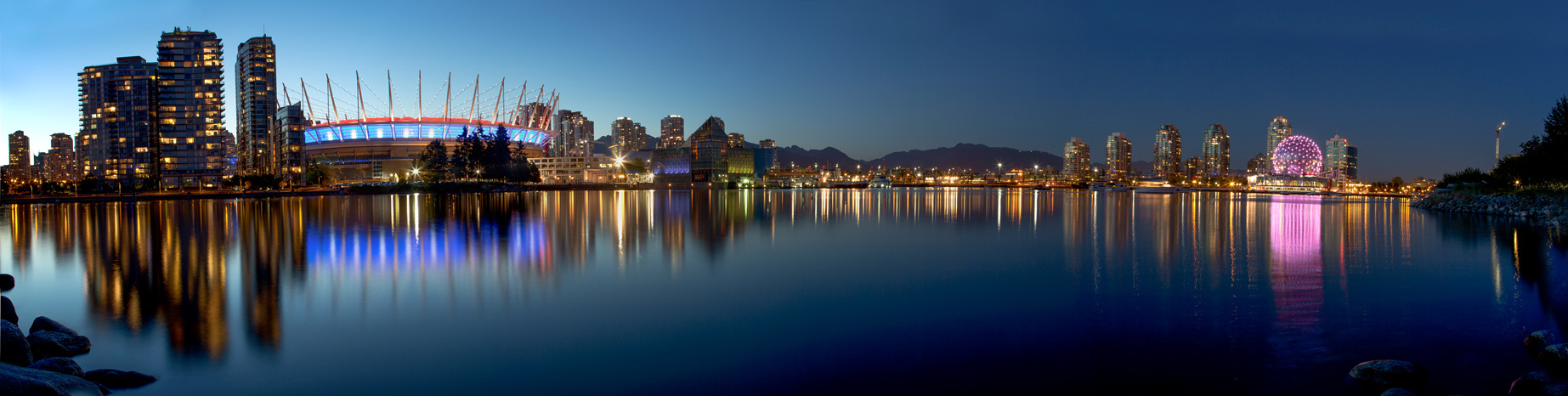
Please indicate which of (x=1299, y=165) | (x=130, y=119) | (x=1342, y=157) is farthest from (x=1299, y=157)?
(x=130, y=119)

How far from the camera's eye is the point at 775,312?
822 cm

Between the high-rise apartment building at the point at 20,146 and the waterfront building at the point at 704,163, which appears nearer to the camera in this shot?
the waterfront building at the point at 704,163

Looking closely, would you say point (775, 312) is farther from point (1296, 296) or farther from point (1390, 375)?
point (1296, 296)

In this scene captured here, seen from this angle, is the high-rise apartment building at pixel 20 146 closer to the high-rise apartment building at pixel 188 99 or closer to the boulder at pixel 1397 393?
the high-rise apartment building at pixel 188 99

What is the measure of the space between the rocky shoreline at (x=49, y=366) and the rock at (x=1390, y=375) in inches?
378

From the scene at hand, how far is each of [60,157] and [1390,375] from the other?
757ft

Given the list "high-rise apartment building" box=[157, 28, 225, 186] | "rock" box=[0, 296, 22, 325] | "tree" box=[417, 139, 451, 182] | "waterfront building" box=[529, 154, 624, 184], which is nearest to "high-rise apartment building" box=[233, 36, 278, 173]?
"high-rise apartment building" box=[157, 28, 225, 186]

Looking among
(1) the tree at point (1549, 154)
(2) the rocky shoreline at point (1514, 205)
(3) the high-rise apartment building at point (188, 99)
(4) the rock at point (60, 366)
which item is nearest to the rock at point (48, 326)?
(4) the rock at point (60, 366)

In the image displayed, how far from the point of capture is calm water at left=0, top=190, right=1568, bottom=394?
227 inches

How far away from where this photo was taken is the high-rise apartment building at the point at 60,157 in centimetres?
15138

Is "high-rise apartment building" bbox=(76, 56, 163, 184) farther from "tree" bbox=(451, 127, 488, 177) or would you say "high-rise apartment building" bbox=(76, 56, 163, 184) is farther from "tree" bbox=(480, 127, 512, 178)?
"tree" bbox=(480, 127, 512, 178)

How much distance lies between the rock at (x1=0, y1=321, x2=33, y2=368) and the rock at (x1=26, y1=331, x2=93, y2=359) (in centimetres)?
39

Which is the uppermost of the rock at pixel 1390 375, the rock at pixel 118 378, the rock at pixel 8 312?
the rock at pixel 8 312

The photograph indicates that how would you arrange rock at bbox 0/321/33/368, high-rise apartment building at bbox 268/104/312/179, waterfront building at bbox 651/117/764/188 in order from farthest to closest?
waterfront building at bbox 651/117/764/188 → high-rise apartment building at bbox 268/104/312/179 → rock at bbox 0/321/33/368
